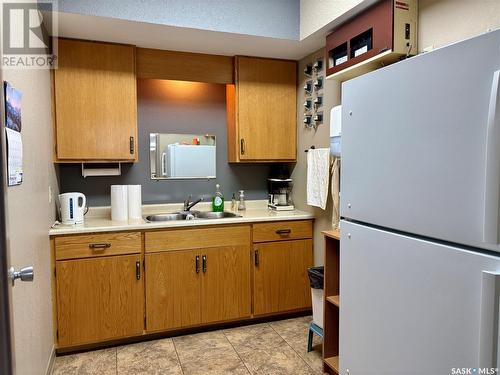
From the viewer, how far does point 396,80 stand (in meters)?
1.39

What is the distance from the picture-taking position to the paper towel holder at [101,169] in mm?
2975

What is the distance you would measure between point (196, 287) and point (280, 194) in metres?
1.14

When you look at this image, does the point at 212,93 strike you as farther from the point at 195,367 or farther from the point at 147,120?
the point at 195,367

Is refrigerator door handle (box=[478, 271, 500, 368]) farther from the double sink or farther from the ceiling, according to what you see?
the double sink

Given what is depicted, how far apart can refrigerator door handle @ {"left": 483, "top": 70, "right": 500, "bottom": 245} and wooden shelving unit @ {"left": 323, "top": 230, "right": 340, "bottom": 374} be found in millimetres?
1315

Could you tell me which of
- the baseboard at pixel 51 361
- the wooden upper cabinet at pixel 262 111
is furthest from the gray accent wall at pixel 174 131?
the baseboard at pixel 51 361

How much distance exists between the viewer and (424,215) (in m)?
1.27

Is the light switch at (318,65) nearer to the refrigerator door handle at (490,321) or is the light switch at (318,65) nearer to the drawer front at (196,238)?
the drawer front at (196,238)

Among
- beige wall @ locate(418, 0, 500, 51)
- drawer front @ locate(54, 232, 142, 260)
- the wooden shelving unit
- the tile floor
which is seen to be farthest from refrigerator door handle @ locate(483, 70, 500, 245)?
drawer front @ locate(54, 232, 142, 260)

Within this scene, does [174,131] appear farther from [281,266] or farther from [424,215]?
[424,215]

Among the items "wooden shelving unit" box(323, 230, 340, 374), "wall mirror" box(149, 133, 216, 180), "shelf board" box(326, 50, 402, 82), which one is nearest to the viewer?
"shelf board" box(326, 50, 402, 82)

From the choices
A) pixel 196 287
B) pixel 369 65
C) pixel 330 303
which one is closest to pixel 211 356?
pixel 196 287

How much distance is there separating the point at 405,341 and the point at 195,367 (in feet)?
5.02

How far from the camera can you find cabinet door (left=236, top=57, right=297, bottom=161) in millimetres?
3232
